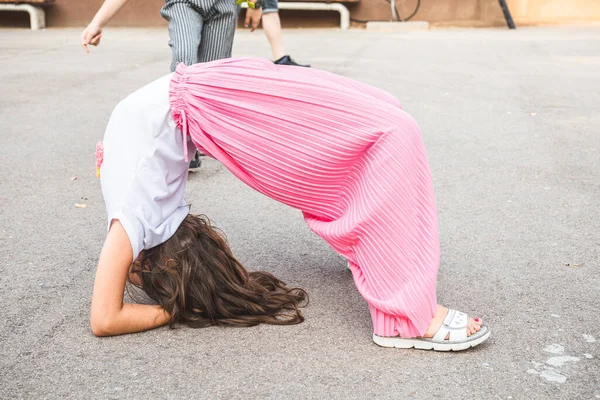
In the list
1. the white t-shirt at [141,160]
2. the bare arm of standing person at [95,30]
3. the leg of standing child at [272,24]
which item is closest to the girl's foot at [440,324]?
the white t-shirt at [141,160]

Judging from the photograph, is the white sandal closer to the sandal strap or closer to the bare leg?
the sandal strap

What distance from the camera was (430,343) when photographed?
2596mm

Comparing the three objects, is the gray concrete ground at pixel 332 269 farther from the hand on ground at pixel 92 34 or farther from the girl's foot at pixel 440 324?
the hand on ground at pixel 92 34

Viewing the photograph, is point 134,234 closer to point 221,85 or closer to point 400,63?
point 221,85

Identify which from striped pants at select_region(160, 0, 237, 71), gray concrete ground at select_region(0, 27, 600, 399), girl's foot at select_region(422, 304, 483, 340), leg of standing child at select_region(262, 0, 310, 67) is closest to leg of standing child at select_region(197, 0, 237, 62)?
striped pants at select_region(160, 0, 237, 71)

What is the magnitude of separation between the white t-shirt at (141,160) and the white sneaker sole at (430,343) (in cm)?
86

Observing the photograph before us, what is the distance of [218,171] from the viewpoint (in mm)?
5117

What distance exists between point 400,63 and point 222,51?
597 cm

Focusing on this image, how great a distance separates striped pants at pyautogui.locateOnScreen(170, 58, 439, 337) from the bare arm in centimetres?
43

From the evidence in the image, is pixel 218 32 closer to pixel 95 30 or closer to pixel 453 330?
pixel 95 30

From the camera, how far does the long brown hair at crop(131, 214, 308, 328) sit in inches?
110

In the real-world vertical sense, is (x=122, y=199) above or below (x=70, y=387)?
above

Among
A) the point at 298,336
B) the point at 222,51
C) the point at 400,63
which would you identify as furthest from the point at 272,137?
the point at 400,63

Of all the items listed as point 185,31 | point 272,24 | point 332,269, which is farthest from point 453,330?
point 272,24
